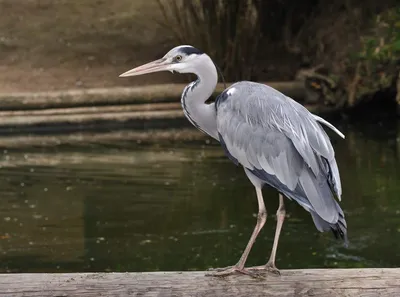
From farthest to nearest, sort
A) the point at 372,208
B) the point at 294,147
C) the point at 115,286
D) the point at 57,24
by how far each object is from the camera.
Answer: the point at 57,24 → the point at 372,208 → the point at 294,147 → the point at 115,286

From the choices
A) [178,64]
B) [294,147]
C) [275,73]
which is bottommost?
[275,73]

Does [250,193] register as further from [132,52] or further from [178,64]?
[132,52]

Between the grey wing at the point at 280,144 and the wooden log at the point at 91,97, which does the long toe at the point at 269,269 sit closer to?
the grey wing at the point at 280,144

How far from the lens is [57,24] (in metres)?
15.2

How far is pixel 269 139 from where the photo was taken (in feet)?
13.2

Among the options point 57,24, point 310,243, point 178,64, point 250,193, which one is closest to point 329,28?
point 57,24

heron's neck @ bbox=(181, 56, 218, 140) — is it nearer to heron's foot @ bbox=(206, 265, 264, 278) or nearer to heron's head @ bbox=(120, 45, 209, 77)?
heron's head @ bbox=(120, 45, 209, 77)

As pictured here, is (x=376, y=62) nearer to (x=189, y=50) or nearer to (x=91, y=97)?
(x=91, y=97)

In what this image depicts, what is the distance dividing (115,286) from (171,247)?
3.18 metres

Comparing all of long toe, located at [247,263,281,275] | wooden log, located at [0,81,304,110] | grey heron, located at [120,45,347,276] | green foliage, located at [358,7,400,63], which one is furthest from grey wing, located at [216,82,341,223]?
green foliage, located at [358,7,400,63]

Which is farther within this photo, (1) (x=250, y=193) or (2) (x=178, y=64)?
(1) (x=250, y=193)

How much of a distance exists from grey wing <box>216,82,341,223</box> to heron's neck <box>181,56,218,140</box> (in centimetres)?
7

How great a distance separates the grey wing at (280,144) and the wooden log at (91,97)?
8261 millimetres

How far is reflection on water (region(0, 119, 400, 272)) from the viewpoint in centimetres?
654
